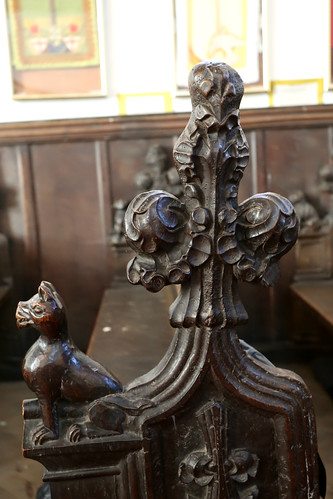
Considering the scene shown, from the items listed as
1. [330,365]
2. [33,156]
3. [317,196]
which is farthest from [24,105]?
[330,365]

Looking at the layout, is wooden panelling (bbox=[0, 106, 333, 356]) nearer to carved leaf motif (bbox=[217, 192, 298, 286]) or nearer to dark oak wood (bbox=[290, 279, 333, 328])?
dark oak wood (bbox=[290, 279, 333, 328])

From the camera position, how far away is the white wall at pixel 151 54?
357cm

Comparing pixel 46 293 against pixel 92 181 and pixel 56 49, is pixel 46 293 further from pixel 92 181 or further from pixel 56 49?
pixel 56 49

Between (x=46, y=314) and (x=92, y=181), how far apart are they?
273cm

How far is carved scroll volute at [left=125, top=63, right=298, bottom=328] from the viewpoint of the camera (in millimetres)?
898

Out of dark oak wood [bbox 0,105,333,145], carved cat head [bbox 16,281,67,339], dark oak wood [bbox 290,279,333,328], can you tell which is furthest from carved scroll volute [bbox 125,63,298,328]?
dark oak wood [bbox 0,105,333,145]

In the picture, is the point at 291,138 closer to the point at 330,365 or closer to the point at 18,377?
the point at 330,365

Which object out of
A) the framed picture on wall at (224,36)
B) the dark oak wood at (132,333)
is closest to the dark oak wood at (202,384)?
the dark oak wood at (132,333)

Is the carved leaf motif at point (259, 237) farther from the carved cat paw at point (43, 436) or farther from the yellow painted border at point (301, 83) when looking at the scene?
the yellow painted border at point (301, 83)

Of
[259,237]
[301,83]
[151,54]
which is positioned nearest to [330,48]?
[301,83]

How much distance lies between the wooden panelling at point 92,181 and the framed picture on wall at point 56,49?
0.24 metres

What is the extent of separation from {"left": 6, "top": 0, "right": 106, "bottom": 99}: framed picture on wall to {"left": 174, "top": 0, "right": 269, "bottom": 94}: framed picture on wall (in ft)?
1.73

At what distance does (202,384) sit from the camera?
966 mm

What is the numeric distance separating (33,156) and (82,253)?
71cm
